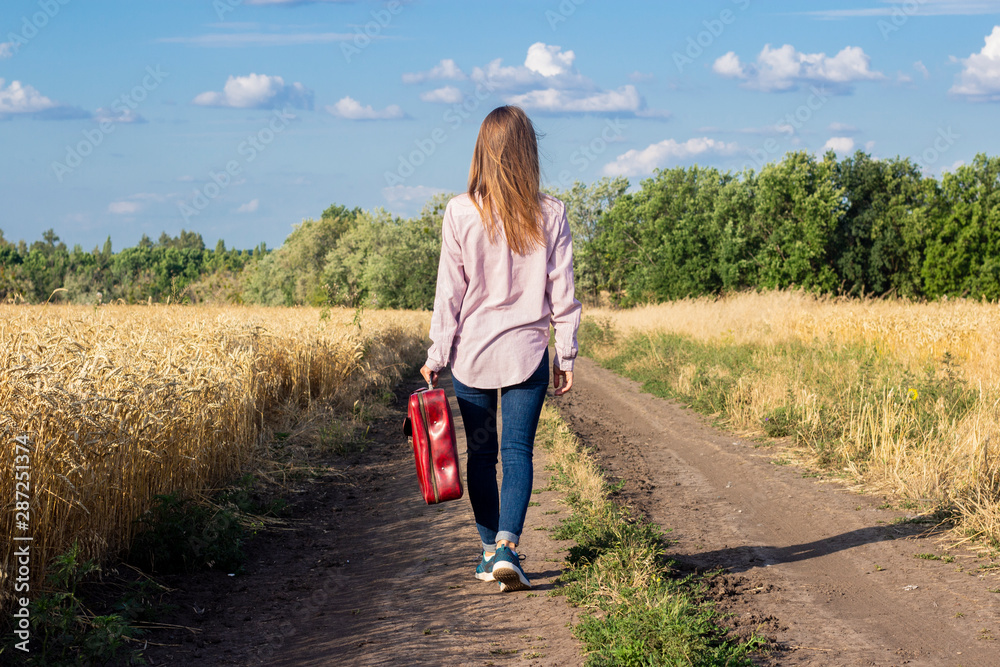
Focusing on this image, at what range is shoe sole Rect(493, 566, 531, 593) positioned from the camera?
3910 millimetres

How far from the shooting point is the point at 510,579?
3.97 m

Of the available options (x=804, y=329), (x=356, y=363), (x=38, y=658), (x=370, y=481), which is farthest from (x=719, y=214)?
(x=38, y=658)

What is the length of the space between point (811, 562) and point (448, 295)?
116 inches

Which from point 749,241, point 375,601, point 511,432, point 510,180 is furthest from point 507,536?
point 749,241

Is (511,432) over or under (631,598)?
over

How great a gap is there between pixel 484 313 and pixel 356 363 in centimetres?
880

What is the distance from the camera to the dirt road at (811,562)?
3.45 meters

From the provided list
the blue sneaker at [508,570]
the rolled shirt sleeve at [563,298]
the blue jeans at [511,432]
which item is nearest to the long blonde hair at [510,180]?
the rolled shirt sleeve at [563,298]

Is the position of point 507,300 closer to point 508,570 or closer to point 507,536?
point 507,536

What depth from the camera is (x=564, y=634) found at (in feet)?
11.5

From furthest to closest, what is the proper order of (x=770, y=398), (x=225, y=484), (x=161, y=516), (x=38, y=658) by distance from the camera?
(x=770, y=398) < (x=225, y=484) < (x=161, y=516) < (x=38, y=658)

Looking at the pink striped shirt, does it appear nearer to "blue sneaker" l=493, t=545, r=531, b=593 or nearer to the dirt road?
"blue sneaker" l=493, t=545, r=531, b=593

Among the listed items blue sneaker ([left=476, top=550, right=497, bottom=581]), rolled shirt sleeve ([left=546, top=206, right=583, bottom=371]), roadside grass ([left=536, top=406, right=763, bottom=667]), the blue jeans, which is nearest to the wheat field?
the blue jeans

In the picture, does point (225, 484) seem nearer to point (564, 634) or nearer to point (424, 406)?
point (424, 406)
